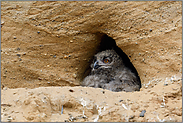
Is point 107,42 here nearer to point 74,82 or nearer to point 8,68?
point 74,82

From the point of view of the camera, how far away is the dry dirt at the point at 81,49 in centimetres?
322

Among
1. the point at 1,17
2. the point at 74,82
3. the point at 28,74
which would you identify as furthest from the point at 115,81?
the point at 1,17

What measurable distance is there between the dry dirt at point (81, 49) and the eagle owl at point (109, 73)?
0.35 m

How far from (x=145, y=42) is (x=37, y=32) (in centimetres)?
287

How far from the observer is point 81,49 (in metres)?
5.45

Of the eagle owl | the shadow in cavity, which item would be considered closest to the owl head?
the eagle owl

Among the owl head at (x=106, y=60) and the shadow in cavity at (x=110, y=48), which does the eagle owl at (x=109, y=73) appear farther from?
the shadow in cavity at (x=110, y=48)

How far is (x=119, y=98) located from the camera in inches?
133

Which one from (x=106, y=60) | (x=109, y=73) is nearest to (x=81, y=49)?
(x=106, y=60)

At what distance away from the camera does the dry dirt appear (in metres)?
3.22

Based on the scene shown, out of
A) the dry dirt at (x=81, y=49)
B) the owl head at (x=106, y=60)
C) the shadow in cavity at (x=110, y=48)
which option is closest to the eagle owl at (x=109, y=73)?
the owl head at (x=106, y=60)

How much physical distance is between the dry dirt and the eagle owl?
350 millimetres

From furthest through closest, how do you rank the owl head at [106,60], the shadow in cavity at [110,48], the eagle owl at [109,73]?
the shadow in cavity at [110,48]
the owl head at [106,60]
the eagle owl at [109,73]

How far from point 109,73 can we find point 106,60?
40 centimetres
